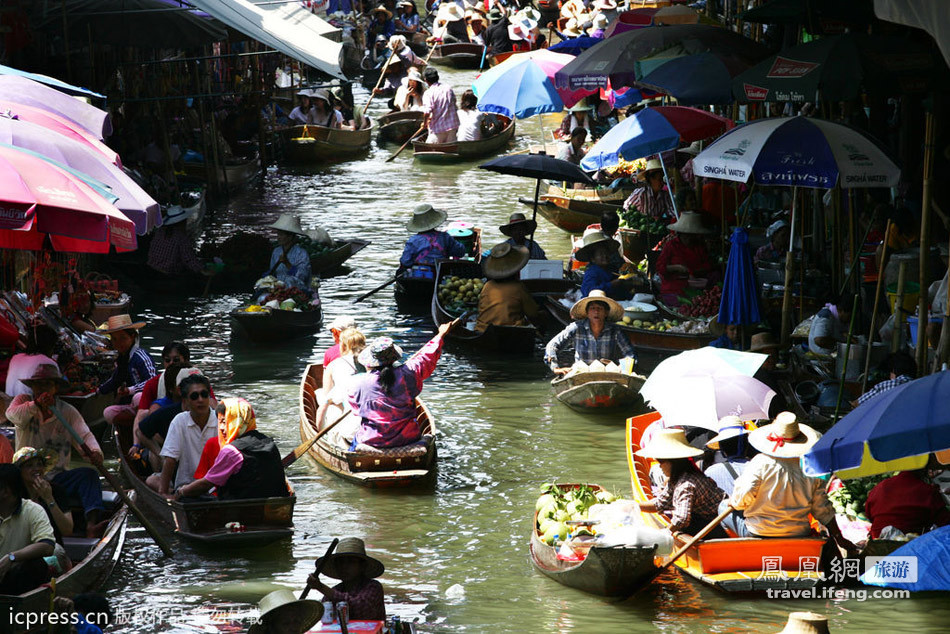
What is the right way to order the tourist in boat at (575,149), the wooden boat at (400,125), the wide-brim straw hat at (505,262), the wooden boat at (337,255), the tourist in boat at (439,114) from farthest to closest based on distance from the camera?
the wooden boat at (400,125), the tourist in boat at (439,114), the tourist in boat at (575,149), the wooden boat at (337,255), the wide-brim straw hat at (505,262)

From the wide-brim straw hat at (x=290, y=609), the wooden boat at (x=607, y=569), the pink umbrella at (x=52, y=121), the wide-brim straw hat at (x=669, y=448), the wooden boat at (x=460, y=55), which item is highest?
the wooden boat at (x=460, y=55)

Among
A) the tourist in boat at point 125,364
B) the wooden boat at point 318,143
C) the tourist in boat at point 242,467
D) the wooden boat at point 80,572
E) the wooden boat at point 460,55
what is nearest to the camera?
the wooden boat at point 80,572

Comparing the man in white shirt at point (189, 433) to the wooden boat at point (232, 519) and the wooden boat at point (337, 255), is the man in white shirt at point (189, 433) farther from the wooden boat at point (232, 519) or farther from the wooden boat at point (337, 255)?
the wooden boat at point (337, 255)

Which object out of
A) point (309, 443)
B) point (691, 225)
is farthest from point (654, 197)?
point (309, 443)

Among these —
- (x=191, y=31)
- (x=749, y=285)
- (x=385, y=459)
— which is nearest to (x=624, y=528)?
(x=385, y=459)

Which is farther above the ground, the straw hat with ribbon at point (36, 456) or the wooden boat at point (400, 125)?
the wooden boat at point (400, 125)

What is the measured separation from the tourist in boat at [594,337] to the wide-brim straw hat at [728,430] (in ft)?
11.3

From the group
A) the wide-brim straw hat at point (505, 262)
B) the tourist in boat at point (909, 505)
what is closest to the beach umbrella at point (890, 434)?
the tourist in boat at point (909, 505)

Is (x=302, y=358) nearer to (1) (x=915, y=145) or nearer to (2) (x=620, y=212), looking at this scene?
(2) (x=620, y=212)

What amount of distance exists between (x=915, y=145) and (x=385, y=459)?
22.7 feet

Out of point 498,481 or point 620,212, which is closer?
point 498,481

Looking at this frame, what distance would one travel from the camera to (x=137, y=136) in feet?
69.2

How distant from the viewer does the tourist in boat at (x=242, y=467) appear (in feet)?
31.4

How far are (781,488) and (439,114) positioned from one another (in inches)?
745
